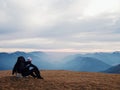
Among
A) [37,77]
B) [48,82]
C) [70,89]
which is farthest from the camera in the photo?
[37,77]

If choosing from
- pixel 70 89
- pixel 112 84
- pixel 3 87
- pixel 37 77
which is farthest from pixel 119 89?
pixel 3 87

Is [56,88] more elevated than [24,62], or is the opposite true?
[24,62]

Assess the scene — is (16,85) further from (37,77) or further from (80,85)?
(80,85)

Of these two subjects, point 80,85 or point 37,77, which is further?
point 37,77

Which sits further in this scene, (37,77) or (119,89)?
(37,77)

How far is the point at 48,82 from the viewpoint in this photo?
28.5 meters

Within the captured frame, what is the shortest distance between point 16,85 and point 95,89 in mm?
7701

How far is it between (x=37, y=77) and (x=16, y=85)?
3.61 m

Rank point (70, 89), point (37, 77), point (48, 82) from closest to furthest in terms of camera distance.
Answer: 1. point (70, 89)
2. point (48, 82)
3. point (37, 77)

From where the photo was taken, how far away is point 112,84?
95.5 ft

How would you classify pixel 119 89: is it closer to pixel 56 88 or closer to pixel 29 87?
pixel 56 88

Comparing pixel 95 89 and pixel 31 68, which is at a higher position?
pixel 31 68

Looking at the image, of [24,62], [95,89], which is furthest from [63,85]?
[24,62]

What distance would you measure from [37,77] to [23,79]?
5.96 feet
